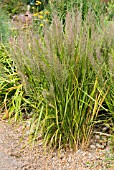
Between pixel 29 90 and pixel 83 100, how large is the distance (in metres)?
0.54

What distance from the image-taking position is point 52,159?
11.2ft

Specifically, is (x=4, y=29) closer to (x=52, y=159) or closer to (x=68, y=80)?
(x=68, y=80)

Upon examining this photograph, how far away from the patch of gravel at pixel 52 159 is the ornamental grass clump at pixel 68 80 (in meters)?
0.11

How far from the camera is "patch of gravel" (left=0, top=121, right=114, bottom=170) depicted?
3258 mm

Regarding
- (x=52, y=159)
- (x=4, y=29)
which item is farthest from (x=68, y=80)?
(x=4, y=29)

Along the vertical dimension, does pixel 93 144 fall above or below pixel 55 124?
below

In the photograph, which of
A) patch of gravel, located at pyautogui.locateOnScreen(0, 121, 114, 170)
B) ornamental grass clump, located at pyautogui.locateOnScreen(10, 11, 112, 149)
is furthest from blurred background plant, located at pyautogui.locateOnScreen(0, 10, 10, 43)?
patch of gravel, located at pyautogui.locateOnScreen(0, 121, 114, 170)

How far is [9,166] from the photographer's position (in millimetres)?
3361

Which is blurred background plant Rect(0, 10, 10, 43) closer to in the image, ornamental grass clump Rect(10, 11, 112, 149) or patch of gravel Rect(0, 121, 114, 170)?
ornamental grass clump Rect(10, 11, 112, 149)

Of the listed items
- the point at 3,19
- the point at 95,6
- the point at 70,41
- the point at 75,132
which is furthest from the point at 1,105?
the point at 95,6

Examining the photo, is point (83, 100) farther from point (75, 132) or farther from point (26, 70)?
point (26, 70)

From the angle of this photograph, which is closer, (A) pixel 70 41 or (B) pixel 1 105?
(A) pixel 70 41

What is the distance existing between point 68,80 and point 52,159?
83cm

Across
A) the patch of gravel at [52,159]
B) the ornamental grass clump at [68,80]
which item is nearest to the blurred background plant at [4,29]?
the ornamental grass clump at [68,80]
